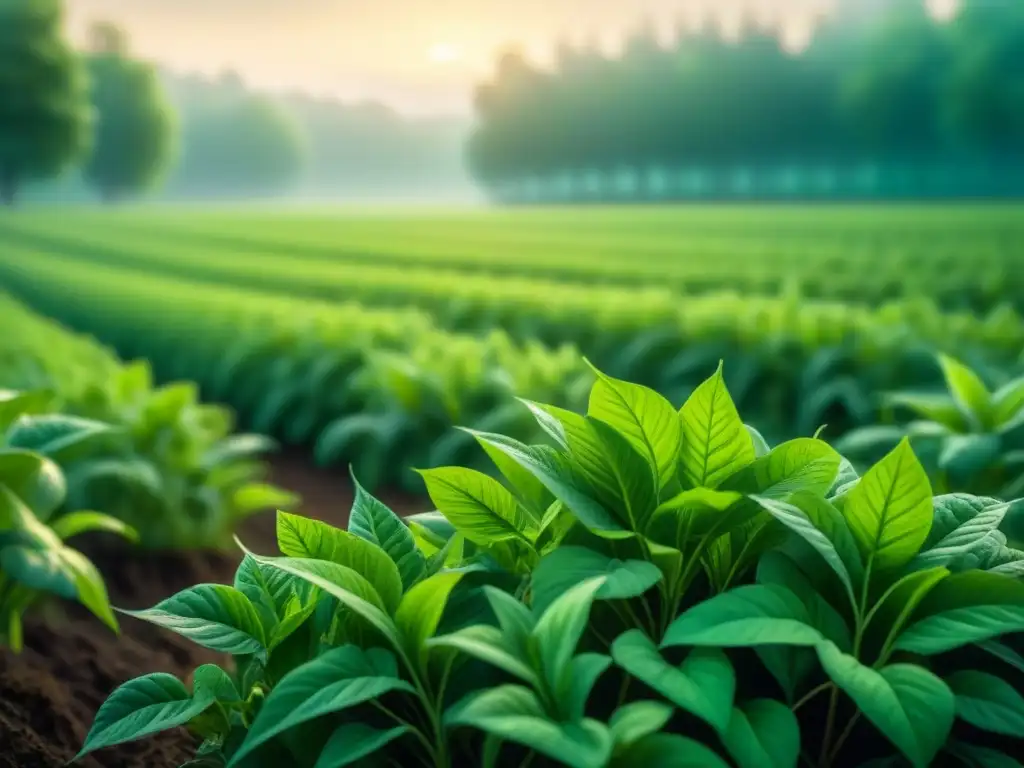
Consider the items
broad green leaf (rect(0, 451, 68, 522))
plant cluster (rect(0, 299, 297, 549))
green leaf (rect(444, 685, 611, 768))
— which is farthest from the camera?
plant cluster (rect(0, 299, 297, 549))

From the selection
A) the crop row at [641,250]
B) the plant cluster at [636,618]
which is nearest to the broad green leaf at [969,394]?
the plant cluster at [636,618]

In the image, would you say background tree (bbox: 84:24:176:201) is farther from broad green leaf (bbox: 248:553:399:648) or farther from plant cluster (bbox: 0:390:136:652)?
broad green leaf (bbox: 248:553:399:648)

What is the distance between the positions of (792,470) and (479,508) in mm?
428

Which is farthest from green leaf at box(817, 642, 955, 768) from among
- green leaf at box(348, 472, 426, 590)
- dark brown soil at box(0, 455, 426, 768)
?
dark brown soil at box(0, 455, 426, 768)

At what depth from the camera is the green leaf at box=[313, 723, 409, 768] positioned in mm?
1045

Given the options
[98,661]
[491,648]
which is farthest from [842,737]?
[98,661]

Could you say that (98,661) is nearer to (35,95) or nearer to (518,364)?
(518,364)

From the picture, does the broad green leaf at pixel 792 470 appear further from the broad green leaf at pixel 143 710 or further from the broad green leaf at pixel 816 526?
the broad green leaf at pixel 143 710

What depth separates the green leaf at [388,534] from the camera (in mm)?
1329

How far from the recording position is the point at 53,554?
7.36 feet

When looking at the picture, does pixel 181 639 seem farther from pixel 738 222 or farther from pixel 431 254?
pixel 738 222

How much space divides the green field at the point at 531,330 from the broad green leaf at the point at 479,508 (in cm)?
349

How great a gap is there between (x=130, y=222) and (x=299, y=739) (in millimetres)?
35107

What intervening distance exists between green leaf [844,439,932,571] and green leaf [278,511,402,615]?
0.61 meters
